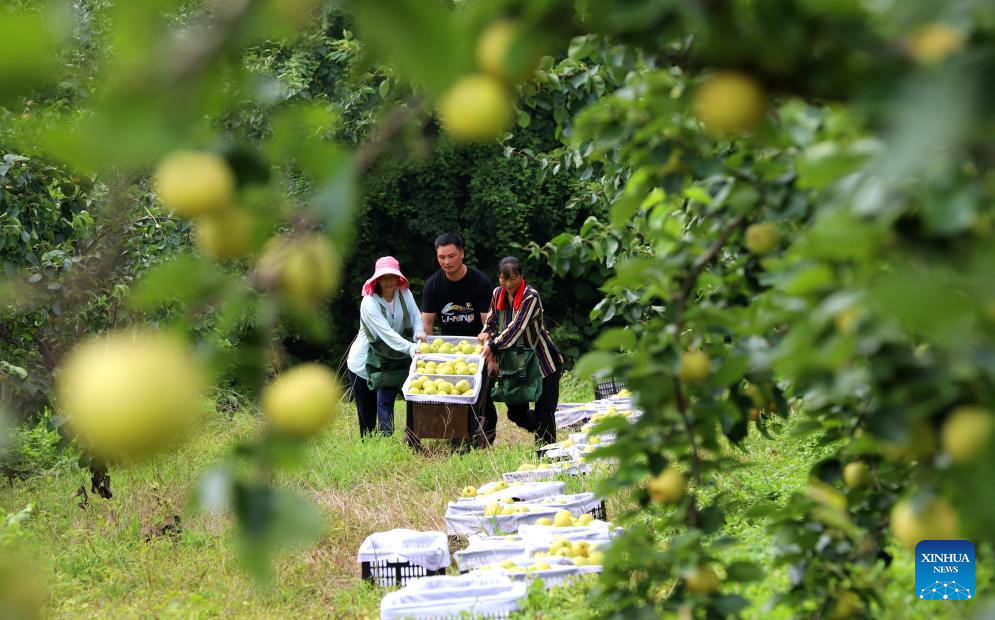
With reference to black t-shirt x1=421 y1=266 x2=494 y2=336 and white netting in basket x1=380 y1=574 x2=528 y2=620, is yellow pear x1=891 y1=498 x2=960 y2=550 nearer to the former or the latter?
white netting in basket x1=380 y1=574 x2=528 y2=620

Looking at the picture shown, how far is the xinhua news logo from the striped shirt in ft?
13.5

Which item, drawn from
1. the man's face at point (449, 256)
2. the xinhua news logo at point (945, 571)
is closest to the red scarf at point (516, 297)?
the man's face at point (449, 256)

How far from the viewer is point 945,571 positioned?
78.2 inches

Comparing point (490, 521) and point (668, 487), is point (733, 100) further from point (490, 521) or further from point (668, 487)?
point (490, 521)

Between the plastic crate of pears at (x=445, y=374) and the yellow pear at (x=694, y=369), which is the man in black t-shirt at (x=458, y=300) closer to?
the plastic crate of pears at (x=445, y=374)

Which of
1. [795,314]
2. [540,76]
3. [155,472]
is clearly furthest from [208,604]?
[795,314]

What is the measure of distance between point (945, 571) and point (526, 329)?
14.2 feet

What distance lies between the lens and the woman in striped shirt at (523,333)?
6.20m

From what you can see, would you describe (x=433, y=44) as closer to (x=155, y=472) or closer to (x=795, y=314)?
(x=795, y=314)

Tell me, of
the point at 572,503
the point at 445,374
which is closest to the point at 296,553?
the point at 572,503

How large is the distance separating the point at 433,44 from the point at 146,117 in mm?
208

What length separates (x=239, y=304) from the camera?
0.87 meters

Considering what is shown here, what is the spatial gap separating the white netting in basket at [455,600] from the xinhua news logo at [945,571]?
123cm

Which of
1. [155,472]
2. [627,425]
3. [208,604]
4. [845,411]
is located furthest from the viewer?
[155,472]
